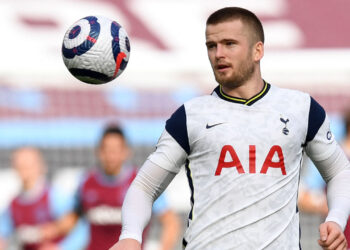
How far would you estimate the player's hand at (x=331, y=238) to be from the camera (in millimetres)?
4230

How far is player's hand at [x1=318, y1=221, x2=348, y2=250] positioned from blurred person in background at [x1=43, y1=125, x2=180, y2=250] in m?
5.14

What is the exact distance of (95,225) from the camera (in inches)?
368

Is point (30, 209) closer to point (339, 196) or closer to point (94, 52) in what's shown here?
point (94, 52)

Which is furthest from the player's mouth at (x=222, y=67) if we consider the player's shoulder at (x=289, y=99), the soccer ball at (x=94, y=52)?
the soccer ball at (x=94, y=52)

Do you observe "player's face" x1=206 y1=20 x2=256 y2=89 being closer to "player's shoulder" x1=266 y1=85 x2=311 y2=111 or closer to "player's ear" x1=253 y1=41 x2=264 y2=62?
"player's ear" x1=253 y1=41 x2=264 y2=62

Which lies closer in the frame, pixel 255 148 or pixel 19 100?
pixel 255 148

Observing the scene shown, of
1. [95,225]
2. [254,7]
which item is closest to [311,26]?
[254,7]

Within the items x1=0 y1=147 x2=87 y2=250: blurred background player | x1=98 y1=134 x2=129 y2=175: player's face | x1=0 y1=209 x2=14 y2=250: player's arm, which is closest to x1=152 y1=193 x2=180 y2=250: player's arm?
x1=98 y1=134 x2=129 y2=175: player's face

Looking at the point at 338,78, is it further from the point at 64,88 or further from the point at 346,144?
the point at 346,144

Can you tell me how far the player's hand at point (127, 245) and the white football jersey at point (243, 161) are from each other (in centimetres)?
36

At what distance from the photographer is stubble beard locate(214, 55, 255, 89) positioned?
4613mm

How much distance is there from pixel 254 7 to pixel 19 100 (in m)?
5.93

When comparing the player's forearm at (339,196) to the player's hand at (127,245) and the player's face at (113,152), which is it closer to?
the player's hand at (127,245)

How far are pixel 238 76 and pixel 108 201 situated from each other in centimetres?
521
